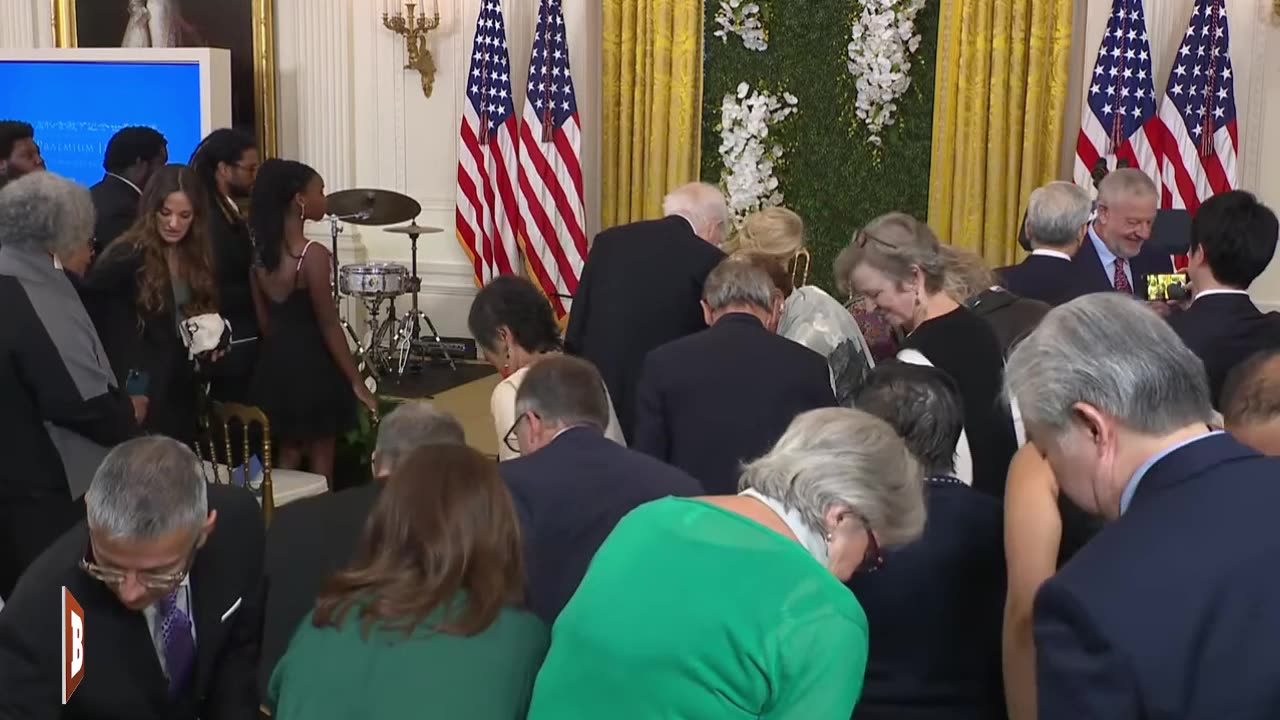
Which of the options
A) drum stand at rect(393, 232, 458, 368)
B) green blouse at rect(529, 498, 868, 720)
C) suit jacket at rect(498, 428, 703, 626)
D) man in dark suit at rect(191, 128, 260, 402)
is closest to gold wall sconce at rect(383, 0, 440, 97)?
drum stand at rect(393, 232, 458, 368)

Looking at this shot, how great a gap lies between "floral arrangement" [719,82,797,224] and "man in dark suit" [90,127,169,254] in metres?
4.34

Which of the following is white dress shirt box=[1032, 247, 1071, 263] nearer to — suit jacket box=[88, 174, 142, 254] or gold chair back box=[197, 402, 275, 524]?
gold chair back box=[197, 402, 275, 524]

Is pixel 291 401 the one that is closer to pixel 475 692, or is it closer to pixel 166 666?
pixel 166 666

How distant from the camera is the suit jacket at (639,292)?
5.62m

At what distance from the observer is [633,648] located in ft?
6.93

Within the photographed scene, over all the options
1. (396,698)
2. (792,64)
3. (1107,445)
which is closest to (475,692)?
(396,698)

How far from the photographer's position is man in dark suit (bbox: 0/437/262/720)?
2676 millimetres

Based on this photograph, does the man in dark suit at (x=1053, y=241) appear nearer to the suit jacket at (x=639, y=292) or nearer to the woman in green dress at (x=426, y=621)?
the suit jacket at (x=639, y=292)

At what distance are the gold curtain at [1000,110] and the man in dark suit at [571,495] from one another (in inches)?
242

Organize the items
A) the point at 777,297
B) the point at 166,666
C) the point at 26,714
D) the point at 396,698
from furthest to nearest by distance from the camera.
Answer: the point at 777,297
the point at 166,666
the point at 26,714
the point at 396,698

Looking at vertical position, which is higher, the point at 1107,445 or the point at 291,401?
the point at 1107,445

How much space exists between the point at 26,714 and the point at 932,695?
64.0 inches

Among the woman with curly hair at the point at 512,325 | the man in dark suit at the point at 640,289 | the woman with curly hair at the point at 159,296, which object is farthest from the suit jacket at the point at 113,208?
the woman with curly hair at the point at 512,325

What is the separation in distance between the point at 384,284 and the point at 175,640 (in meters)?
6.59
